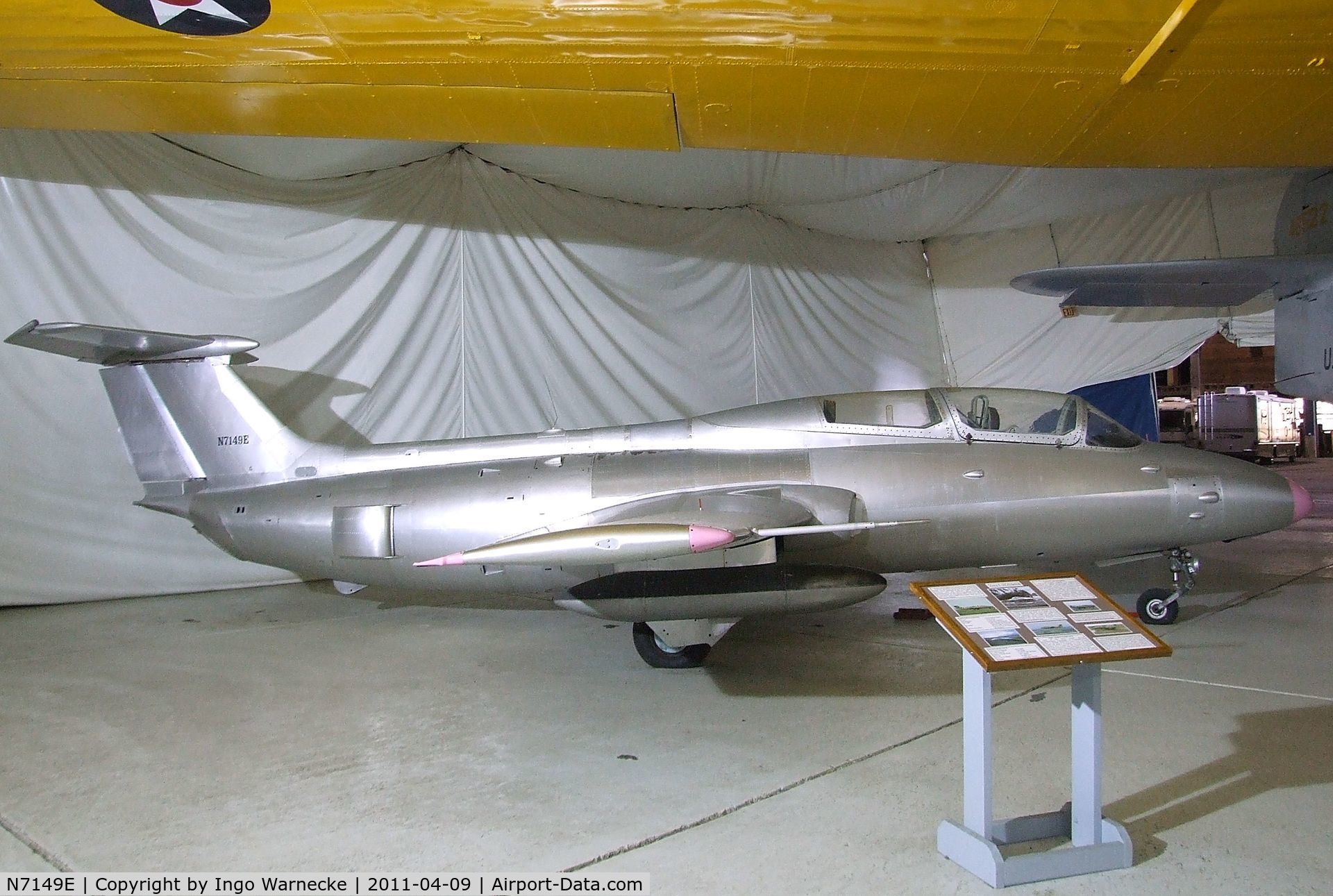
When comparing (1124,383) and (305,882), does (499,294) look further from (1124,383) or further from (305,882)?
(1124,383)

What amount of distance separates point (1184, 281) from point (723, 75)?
22.8ft

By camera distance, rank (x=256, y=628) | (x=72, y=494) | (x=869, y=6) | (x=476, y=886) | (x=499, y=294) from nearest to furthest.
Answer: (x=476, y=886)
(x=869, y=6)
(x=256, y=628)
(x=72, y=494)
(x=499, y=294)

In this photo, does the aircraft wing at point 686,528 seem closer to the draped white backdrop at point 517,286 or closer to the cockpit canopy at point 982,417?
the cockpit canopy at point 982,417

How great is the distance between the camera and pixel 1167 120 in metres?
5.34

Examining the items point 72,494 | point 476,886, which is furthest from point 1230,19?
point 72,494

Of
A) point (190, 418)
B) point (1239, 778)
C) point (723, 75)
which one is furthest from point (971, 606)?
point (190, 418)

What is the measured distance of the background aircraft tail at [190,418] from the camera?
645cm

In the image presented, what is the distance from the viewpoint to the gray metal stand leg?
2613 mm

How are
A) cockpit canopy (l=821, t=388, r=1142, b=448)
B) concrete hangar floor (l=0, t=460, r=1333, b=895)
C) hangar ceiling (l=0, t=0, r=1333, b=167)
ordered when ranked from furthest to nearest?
cockpit canopy (l=821, t=388, r=1142, b=448), hangar ceiling (l=0, t=0, r=1333, b=167), concrete hangar floor (l=0, t=460, r=1333, b=895)

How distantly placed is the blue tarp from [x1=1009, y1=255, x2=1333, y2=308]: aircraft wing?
214 inches

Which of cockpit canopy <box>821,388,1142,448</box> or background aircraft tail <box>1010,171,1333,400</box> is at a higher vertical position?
background aircraft tail <box>1010,171,1333,400</box>

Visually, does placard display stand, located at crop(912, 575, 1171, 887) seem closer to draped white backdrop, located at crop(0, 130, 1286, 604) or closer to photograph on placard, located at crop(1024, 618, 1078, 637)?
photograph on placard, located at crop(1024, 618, 1078, 637)

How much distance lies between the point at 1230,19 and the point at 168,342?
7671mm

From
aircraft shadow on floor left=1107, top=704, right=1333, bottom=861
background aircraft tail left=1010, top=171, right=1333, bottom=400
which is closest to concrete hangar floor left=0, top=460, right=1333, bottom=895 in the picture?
aircraft shadow on floor left=1107, top=704, right=1333, bottom=861
